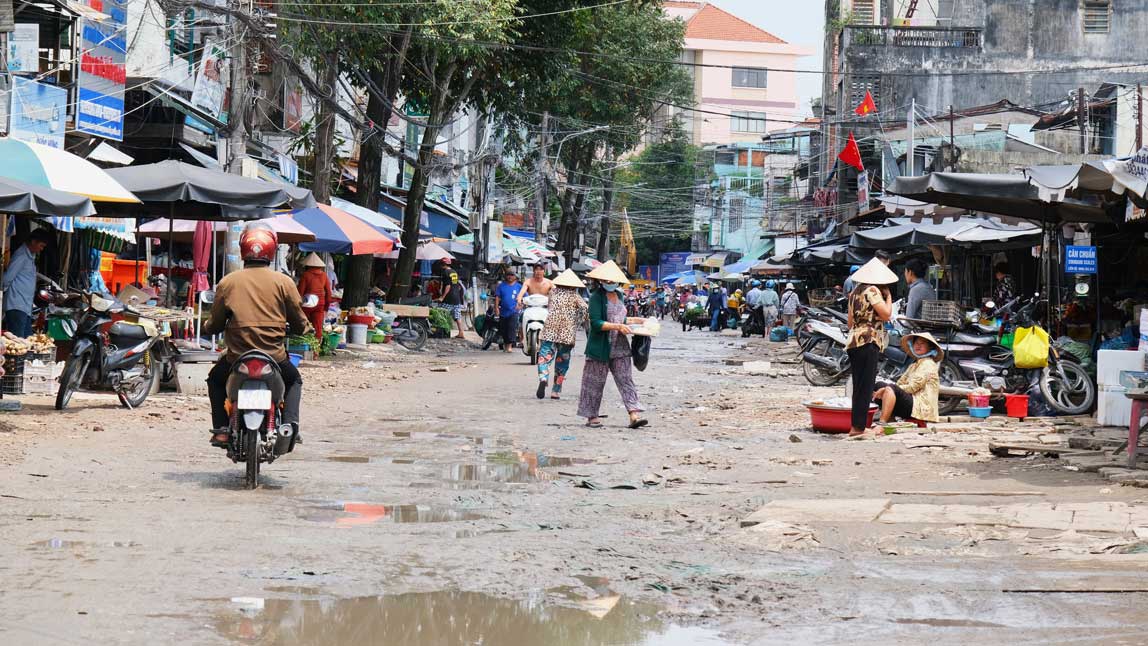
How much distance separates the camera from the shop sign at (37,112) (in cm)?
1736

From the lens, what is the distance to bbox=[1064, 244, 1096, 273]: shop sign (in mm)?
15453

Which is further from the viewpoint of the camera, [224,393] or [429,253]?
[429,253]

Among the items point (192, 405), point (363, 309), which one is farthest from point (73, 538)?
point (363, 309)

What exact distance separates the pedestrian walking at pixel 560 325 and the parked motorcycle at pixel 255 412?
294 inches

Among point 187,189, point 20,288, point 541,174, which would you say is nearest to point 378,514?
point 187,189

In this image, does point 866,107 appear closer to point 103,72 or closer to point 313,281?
point 313,281

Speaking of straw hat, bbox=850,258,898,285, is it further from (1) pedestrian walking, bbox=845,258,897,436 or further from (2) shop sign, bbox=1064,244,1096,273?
(2) shop sign, bbox=1064,244,1096,273

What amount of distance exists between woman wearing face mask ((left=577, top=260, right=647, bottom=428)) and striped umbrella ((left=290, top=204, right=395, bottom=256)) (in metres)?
8.12

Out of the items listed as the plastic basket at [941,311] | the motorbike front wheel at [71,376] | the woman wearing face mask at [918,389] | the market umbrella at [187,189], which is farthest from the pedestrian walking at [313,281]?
the woman wearing face mask at [918,389]

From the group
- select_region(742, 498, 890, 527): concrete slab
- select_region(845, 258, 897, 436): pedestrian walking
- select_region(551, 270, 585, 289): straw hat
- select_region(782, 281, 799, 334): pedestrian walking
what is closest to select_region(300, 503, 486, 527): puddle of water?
select_region(742, 498, 890, 527): concrete slab

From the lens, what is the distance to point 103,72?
19516 mm

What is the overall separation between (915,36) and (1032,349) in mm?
31243

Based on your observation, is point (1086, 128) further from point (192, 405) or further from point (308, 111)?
point (192, 405)

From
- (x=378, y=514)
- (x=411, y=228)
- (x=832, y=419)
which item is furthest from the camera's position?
(x=411, y=228)
